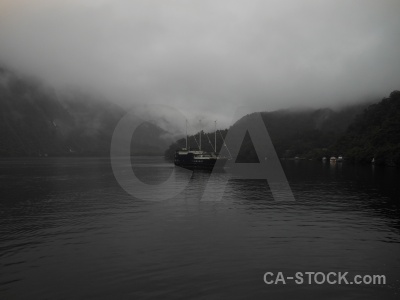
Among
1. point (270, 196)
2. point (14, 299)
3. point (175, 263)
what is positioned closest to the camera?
point (14, 299)

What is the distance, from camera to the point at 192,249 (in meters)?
27.0

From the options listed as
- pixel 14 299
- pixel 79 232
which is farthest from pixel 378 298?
pixel 79 232

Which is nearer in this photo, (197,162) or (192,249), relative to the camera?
(192,249)

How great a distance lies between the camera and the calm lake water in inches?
765

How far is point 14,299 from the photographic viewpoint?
59.3ft

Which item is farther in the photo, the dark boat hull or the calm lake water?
the dark boat hull

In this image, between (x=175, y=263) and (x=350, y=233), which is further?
(x=350, y=233)

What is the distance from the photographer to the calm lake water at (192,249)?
1944cm

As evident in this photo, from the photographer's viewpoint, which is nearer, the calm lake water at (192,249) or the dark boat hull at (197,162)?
the calm lake water at (192,249)

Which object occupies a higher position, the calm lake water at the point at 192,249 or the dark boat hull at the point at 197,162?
the dark boat hull at the point at 197,162

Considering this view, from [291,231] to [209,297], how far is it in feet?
56.5

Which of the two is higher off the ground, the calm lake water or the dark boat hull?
the dark boat hull

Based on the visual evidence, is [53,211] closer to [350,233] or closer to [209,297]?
[209,297]

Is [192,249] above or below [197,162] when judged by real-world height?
below
